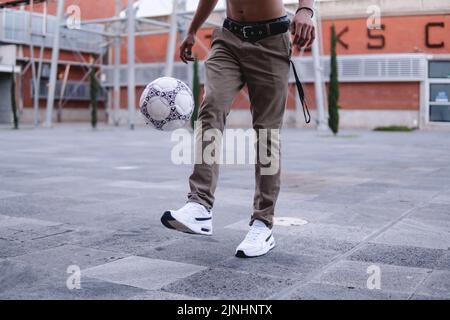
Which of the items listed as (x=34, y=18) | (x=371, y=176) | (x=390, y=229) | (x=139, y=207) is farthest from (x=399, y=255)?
(x=34, y=18)

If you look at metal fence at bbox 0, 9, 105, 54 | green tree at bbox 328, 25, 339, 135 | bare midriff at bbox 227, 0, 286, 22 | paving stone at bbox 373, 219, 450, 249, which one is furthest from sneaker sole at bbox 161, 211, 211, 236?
metal fence at bbox 0, 9, 105, 54

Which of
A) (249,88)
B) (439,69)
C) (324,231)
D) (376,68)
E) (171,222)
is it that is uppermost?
(376,68)

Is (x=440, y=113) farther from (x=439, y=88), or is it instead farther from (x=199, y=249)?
(x=199, y=249)

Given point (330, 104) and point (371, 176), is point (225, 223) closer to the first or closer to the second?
point (371, 176)

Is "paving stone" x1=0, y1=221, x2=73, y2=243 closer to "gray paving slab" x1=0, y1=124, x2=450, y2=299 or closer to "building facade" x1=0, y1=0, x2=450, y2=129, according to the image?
"gray paving slab" x1=0, y1=124, x2=450, y2=299

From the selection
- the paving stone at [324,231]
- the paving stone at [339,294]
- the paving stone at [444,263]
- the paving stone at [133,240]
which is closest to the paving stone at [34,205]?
the paving stone at [133,240]

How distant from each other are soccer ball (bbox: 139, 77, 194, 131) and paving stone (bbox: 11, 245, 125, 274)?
0.94m

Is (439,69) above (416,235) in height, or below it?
above

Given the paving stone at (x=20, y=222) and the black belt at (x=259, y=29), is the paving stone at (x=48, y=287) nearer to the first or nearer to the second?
the paving stone at (x=20, y=222)

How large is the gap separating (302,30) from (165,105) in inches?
44.4

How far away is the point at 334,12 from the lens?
27.6m

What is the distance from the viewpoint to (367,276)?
270cm

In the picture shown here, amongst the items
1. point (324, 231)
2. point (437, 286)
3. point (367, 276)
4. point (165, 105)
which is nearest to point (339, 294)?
point (367, 276)
